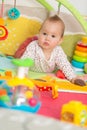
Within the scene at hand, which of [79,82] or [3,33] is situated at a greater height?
[3,33]

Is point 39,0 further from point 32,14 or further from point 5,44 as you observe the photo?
point 5,44

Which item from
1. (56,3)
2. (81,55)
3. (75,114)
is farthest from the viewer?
(56,3)

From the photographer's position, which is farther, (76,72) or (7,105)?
(76,72)

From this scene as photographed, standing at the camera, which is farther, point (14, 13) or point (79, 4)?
point (79, 4)

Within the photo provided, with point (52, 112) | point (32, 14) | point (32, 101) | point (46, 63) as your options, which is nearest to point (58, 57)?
point (46, 63)

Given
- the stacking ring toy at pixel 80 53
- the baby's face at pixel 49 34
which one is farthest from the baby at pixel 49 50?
the stacking ring toy at pixel 80 53

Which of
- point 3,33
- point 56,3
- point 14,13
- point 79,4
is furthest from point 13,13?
point 79,4

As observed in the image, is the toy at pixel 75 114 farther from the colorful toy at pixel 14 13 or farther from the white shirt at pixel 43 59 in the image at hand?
the colorful toy at pixel 14 13

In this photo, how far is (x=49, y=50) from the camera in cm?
172

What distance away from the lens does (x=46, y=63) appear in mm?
1718

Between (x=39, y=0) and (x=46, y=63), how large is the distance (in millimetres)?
352

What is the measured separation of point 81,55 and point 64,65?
17 centimetres

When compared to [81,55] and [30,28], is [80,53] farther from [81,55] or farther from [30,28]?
[30,28]

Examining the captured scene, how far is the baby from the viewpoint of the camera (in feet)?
5.50
